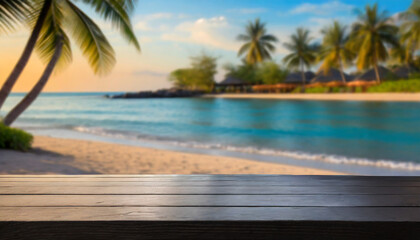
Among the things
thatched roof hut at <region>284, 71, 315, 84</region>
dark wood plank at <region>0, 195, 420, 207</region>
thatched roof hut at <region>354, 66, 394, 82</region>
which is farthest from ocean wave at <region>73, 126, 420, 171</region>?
thatched roof hut at <region>284, 71, 315, 84</region>

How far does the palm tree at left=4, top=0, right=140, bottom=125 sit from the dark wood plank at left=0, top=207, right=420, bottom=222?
4.00 meters

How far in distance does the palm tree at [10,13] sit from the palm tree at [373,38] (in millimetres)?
26660

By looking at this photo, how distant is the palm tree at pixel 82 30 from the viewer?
4.62 metres

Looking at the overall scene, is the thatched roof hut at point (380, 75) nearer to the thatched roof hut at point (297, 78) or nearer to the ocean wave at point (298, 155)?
the thatched roof hut at point (297, 78)

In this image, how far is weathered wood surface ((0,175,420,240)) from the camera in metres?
0.85

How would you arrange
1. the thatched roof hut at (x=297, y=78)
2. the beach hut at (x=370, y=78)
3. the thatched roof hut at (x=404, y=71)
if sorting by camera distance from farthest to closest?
the thatched roof hut at (x=297, y=78)
the thatched roof hut at (x=404, y=71)
the beach hut at (x=370, y=78)

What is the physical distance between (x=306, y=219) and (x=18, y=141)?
5944 millimetres

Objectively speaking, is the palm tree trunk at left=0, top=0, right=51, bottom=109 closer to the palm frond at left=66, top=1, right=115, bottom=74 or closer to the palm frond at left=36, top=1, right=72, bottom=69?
the palm frond at left=36, top=1, right=72, bottom=69

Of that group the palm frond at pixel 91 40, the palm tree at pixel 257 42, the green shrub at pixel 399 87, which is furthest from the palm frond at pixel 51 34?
the palm tree at pixel 257 42

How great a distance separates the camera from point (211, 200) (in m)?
1.03

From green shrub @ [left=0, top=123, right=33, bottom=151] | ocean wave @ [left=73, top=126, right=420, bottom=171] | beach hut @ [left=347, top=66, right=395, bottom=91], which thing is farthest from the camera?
beach hut @ [left=347, top=66, right=395, bottom=91]

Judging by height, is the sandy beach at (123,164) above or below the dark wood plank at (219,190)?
below

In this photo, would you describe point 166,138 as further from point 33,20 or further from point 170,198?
point 170,198
